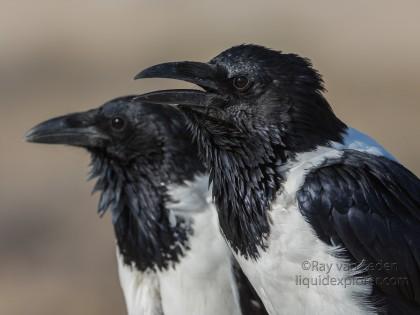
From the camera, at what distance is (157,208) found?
6621mm

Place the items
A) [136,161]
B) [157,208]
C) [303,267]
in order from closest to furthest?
[303,267] < [157,208] < [136,161]

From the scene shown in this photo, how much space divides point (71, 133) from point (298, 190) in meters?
1.76

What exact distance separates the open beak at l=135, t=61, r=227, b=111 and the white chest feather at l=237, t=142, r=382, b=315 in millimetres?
528

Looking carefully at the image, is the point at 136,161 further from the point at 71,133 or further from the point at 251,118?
the point at 251,118

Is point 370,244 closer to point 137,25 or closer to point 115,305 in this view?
point 115,305

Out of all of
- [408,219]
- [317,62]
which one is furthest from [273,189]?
[317,62]

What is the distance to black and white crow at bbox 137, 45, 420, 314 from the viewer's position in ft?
17.8

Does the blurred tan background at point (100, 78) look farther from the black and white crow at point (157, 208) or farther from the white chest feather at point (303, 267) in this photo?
the white chest feather at point (303, 267)

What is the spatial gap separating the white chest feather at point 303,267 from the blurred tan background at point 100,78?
4.46 m

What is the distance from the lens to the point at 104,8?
64.4ft

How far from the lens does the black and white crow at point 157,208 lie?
6285 mm

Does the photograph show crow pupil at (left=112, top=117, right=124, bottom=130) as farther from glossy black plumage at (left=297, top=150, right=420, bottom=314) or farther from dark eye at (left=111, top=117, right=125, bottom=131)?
glossy black plumage at (left=297, top=150, right=420, bottom=314)

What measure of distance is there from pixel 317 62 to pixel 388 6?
2320 millimetres

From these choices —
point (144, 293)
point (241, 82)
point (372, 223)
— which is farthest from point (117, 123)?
point (372, 223)
